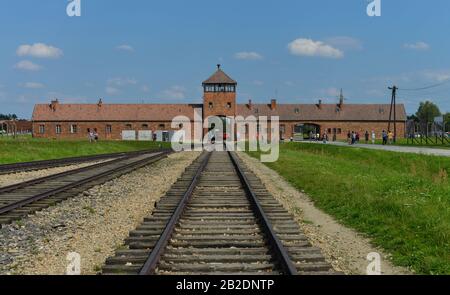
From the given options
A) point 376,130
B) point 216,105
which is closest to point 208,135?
point 216,105

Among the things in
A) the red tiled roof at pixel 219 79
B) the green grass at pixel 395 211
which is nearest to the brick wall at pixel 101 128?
the red tiled roof at pixel 219 79

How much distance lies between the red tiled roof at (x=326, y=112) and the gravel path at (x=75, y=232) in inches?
3048

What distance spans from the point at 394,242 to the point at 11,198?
9.22 meters

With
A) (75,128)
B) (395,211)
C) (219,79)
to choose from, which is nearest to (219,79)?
(219,79)

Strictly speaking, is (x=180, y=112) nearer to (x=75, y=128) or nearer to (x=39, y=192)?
(x=75, y=128)

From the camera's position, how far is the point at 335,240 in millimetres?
8438

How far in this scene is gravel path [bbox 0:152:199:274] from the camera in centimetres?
687

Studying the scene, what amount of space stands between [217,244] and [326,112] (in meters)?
85.5

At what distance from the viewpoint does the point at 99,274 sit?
20.1ft

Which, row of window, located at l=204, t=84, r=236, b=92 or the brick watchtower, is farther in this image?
row of window, located at l=204, t=84, r=236, b=92

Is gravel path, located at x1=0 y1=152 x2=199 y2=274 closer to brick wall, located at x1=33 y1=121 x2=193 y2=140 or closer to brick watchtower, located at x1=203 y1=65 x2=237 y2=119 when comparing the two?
brick watchtower, located at x1=203 y1=65 x2=237 y2=119

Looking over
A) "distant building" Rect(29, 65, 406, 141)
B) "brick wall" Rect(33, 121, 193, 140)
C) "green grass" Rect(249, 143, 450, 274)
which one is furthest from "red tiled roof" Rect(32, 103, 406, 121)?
"green grass" Rect(249, 143, 450, 274)

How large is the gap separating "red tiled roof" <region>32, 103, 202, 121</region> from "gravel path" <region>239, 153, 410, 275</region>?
75116 millimetres

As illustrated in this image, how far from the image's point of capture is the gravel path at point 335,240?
6.78 metres
